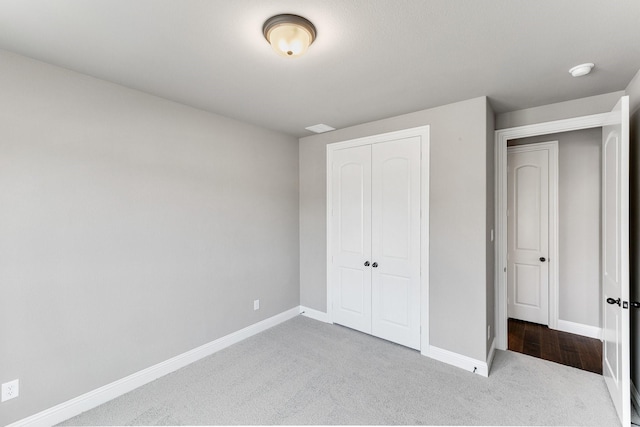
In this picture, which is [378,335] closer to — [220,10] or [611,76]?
[611,76]

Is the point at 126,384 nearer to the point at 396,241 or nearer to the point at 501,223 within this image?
the point at 396,241

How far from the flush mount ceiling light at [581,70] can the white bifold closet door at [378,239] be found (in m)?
1.26

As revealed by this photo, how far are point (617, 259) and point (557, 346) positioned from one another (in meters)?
1.63

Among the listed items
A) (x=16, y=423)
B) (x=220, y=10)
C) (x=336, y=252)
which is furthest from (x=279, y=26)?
(x=16, y=423)

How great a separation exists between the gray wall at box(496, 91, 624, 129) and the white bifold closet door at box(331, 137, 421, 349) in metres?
0.95

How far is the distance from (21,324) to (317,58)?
2613mm

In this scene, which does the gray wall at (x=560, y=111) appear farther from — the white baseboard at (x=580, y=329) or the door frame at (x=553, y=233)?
the white baseboard at (x=580, y=329)

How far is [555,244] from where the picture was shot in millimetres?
3555

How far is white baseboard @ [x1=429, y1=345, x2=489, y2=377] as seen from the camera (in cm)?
259

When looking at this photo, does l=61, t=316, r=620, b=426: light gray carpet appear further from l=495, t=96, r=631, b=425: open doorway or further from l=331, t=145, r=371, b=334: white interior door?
l=331, t=145, r=371, b=334: white interior door

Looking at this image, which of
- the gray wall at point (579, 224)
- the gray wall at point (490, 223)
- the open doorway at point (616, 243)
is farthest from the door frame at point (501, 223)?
the gray wall at point (579, 224)

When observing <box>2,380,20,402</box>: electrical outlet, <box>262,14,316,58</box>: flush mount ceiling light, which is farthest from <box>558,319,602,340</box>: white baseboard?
<box>2,380,20,402</box>: electrical outlet

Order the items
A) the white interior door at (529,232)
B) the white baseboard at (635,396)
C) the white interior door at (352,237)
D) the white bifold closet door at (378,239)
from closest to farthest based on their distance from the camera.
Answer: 1. the white baseboard at (635,396)
2. the white bifold closet door at (378,239)
3. the white interior door at (352,237)
4. the white interior door at (529,232)

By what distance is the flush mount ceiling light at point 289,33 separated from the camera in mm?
1511
